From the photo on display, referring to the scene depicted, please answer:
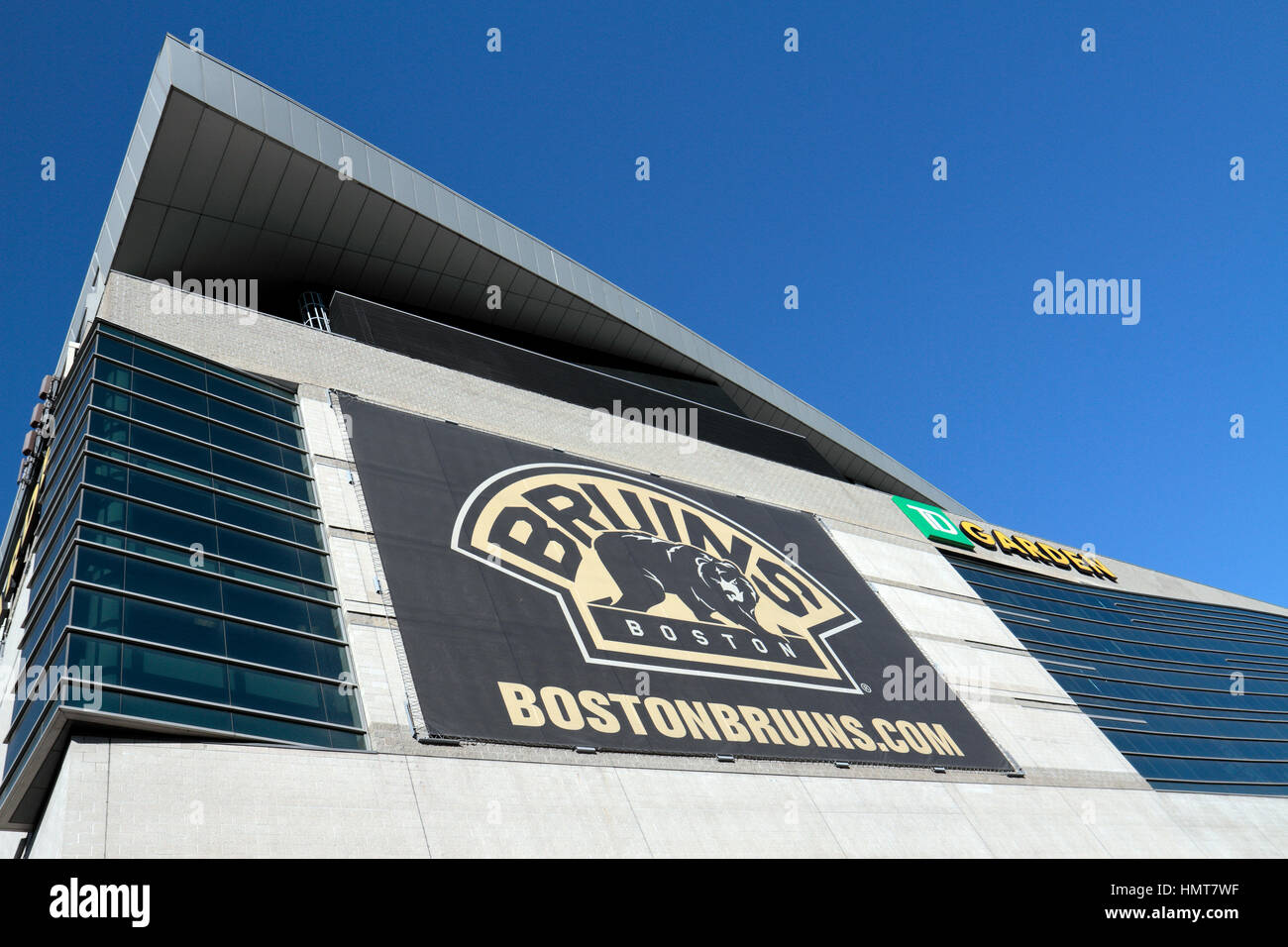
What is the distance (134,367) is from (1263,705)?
33478 mm

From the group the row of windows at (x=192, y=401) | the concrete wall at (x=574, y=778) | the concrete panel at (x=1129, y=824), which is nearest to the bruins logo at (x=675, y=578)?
the concrete wall at (x=574, y=778)

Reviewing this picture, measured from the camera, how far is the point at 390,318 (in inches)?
909

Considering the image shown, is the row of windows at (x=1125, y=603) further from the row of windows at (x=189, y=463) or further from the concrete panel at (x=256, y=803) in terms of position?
the concrete panel at (x=256, y=803)

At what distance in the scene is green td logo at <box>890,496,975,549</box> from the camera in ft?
95.4

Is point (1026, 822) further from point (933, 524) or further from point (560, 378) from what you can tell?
point (560, 378)

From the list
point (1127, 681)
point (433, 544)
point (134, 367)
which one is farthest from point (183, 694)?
point (1127, 681)

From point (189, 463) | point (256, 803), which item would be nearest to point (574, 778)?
point (256, 803)

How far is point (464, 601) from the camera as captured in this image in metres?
15.1

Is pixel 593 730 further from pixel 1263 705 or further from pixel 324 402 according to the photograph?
pixel 1263 705

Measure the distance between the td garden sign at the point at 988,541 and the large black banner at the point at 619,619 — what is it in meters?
7.33

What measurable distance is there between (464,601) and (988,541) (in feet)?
70.1

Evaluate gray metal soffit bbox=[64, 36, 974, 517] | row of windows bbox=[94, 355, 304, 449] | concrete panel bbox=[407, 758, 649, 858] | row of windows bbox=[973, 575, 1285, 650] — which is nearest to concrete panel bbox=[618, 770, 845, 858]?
concrete panel bbox=[407, 758, 649, 858]

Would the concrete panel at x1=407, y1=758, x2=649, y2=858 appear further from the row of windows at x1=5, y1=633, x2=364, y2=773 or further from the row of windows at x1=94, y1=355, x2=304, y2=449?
the row of windows at x1=94, y1=355, x2=304, y2=449

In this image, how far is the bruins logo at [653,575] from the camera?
54.7ft
